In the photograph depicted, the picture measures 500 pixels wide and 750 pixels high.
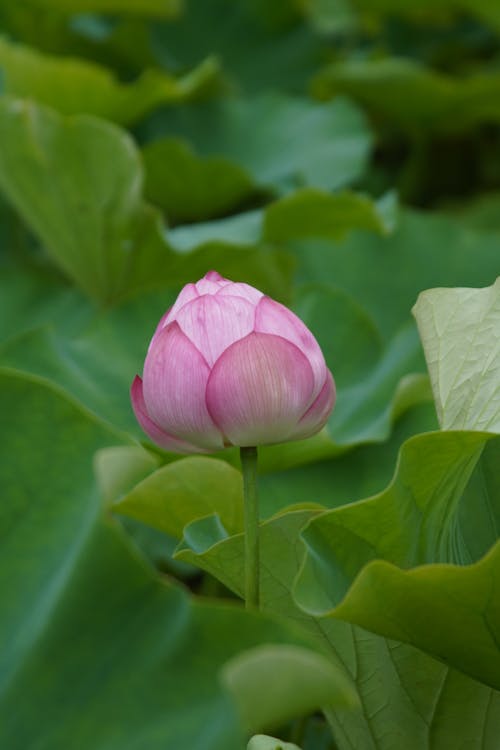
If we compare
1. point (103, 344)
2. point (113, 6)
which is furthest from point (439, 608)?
point (113, 6)

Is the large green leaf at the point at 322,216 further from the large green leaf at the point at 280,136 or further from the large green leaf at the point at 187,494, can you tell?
the large green leaf at the point at 187,494

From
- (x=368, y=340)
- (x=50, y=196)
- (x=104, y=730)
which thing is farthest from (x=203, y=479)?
(x=50, y=196)

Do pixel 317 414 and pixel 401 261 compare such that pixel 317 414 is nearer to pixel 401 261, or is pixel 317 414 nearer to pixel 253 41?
pixel 401 261

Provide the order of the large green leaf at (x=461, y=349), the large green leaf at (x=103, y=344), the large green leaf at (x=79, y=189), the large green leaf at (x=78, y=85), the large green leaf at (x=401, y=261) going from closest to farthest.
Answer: the large green leaf at (x=461, y=349) → the large green leaf at (x=103, y=344) → the large green leaf at (x=79, y=189) → the large green leaf at (x=401, y=261) → the large green leaf at (x=78, y=85)

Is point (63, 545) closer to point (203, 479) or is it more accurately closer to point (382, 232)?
point (203, 479)

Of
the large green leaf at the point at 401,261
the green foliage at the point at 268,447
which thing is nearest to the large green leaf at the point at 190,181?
the green foliage at the point at 268,447

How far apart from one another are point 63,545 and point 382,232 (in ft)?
3.03

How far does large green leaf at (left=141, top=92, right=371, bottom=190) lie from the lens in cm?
183

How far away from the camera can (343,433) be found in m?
1.13

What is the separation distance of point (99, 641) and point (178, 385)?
149mm

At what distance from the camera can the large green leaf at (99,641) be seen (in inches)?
21.4

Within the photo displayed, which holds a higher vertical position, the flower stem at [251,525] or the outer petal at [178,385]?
the outer petal at [178,385]

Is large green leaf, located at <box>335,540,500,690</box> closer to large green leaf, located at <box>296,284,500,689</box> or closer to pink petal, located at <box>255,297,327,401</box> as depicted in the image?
large green leaf, located at <box>296,284,500,689</box>

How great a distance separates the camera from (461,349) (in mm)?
791
